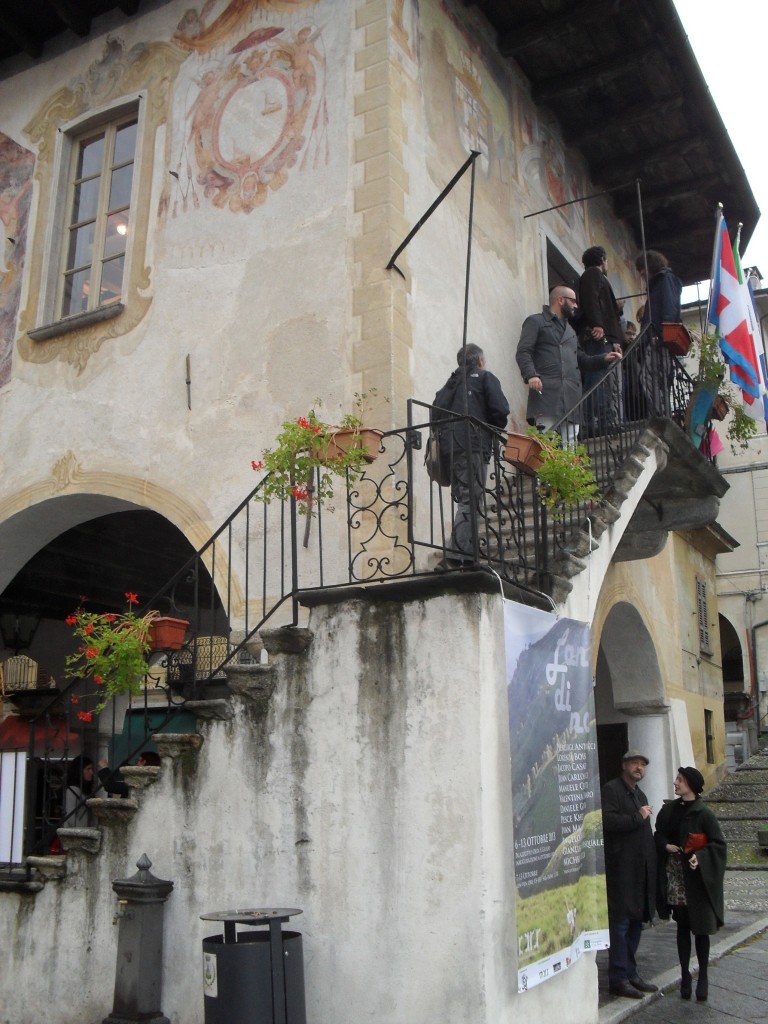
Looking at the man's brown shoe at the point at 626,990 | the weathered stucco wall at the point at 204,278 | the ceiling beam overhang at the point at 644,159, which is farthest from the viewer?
the ceiling beam overhang at the point at 644,159

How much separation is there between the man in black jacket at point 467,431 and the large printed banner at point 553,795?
2.49 ft

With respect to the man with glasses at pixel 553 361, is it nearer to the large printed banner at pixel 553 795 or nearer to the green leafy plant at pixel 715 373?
the green leafy plant at pixel 715 373

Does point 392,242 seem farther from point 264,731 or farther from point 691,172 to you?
point 691,172

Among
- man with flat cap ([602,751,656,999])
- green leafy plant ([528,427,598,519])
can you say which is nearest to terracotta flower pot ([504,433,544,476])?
green leafy plant ([528,427,598,519])

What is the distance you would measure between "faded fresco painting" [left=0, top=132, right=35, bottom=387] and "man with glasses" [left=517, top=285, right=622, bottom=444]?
185 inches

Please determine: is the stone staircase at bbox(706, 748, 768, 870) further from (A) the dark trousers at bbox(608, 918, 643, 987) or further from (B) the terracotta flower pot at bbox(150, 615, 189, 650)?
(B) the terracotta flower pot at bbox(150, 615, 189, 650)

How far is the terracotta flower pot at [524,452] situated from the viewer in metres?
6.98

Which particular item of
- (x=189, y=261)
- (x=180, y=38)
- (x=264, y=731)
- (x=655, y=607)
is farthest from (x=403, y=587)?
(x=655, y=607)

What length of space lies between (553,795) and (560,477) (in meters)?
1.95

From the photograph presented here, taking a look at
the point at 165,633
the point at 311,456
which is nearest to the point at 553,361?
the point at 311,456

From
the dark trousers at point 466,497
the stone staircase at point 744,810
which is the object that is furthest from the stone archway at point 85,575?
the stone staircase at point 744,810

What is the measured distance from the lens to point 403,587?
6.12 m

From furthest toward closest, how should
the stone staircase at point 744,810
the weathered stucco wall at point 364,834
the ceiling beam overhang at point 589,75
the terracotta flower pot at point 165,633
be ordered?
the stone staircase at point 744,810 → the ceiling beam overhang at point 589,75 → the terracotta flower pot at point 165,633 → the weathered stucco wall at point 364,834

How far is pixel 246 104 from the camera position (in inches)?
362
